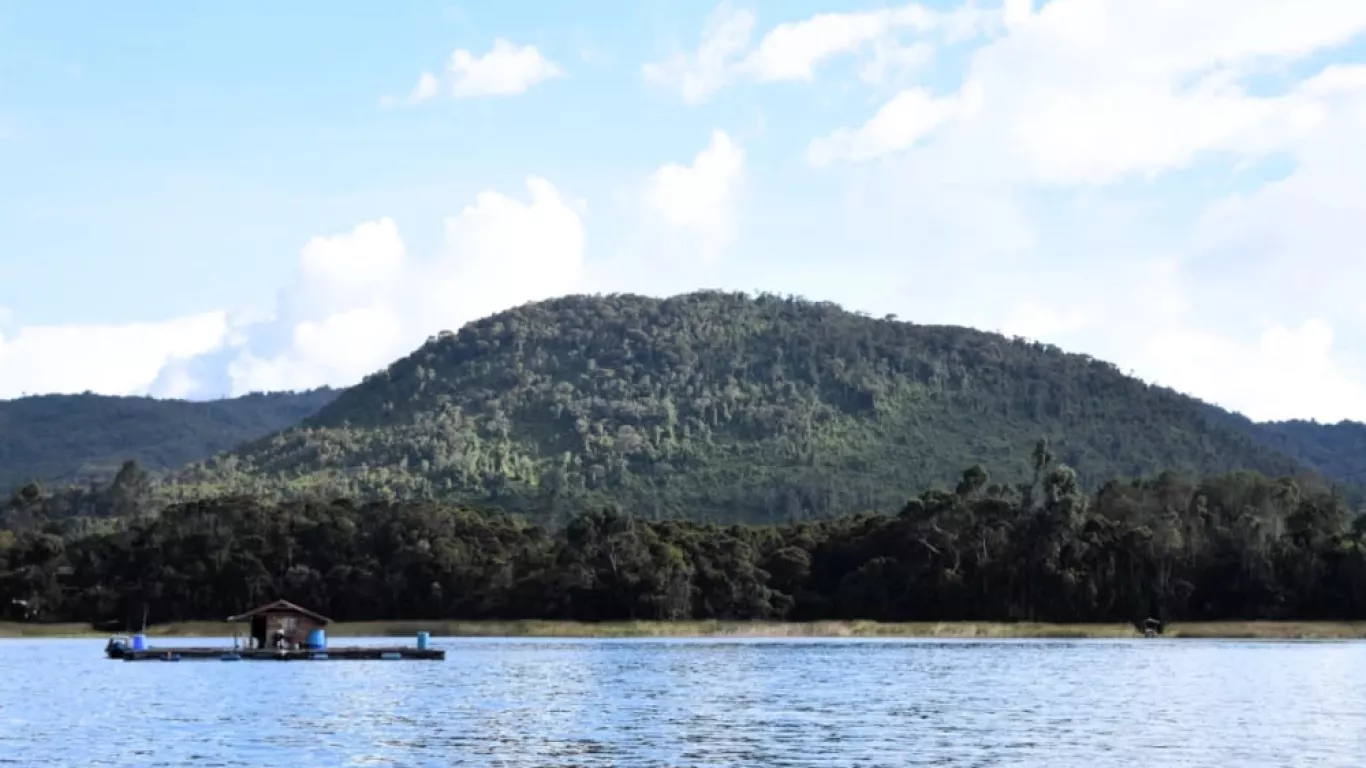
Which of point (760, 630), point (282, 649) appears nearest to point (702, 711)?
point (282, 649)

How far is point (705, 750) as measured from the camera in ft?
168

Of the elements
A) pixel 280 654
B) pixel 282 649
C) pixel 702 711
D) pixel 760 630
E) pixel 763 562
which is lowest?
pixel 702 711

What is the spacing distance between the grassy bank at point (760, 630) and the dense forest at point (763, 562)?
224 cm

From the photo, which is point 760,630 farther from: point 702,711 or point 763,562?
point 702,711

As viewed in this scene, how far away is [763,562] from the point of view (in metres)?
174

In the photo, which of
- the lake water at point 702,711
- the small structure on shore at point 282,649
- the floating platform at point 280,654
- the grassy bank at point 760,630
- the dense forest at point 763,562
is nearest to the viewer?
the lake water at point 702,711

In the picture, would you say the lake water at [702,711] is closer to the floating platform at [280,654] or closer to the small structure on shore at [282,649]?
the floating platform at [280,654]

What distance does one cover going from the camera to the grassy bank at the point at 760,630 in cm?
15050

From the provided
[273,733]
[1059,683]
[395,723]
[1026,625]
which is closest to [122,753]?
[273,733]

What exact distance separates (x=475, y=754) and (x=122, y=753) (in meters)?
10.1

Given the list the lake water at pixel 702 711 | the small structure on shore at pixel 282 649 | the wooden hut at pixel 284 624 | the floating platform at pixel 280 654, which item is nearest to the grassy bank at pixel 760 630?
the lake water at pixel 702 711

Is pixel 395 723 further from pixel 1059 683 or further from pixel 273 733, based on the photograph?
pixel 1059 683

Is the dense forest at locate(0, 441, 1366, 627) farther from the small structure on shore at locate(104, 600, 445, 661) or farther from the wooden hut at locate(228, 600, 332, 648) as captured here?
the small structure on shore at locate(104, 600, 445, 661)

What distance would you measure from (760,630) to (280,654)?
60.1 m
